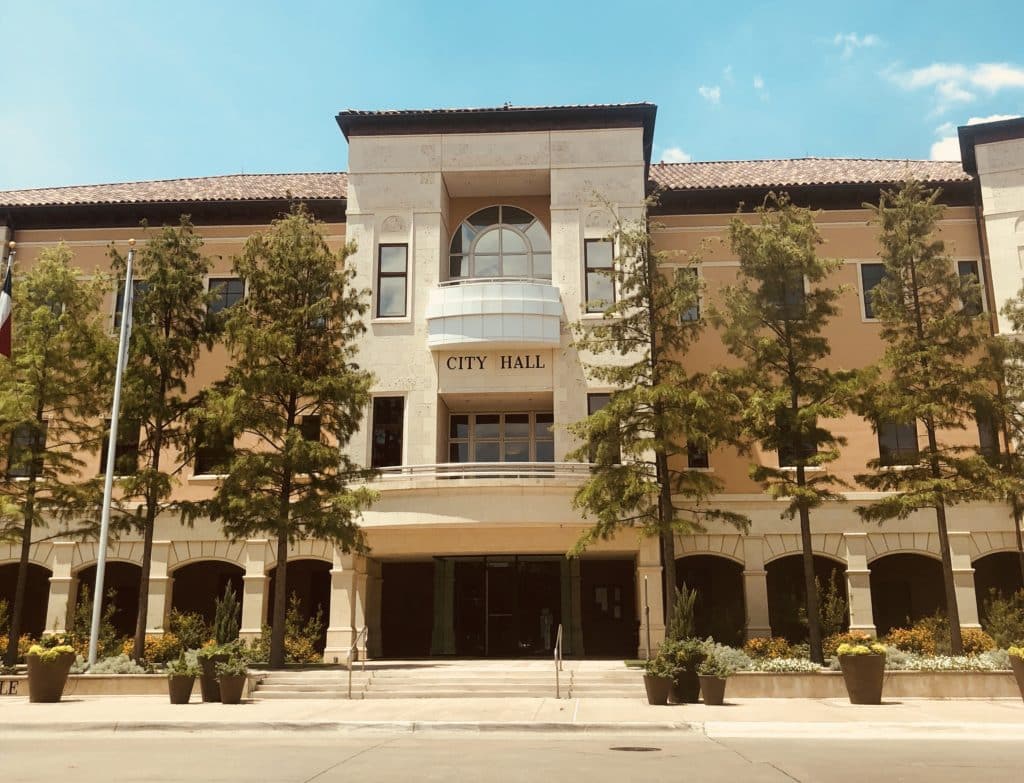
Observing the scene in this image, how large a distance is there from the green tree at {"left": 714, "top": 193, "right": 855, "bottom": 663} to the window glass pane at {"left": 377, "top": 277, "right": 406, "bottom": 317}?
10034 mm

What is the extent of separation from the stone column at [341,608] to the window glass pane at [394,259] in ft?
27.7

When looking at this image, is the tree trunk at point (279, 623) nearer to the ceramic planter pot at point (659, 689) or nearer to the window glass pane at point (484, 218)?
the ceramic planter pot at point (659, 689)

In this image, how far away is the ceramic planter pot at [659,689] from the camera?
1633 centimetres

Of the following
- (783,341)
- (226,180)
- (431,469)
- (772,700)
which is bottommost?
(772,700)

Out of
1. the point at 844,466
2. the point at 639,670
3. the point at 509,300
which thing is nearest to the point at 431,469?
the point at 509,300

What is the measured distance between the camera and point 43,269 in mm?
23234

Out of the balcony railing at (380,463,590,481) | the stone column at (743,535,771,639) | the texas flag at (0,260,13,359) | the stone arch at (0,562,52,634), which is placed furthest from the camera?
the stone arch at (0,562,52,634)

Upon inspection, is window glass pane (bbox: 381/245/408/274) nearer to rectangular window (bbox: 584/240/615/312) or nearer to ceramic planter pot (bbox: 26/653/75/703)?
rectangular window (bbox: 584/240/615/312)

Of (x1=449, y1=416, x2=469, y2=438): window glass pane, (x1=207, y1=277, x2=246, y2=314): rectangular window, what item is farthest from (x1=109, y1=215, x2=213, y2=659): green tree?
(x1=449, y1=416, x2=469, y2=438): window glass pane

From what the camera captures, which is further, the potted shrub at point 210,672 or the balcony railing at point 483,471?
the balcony railing at point 483,471

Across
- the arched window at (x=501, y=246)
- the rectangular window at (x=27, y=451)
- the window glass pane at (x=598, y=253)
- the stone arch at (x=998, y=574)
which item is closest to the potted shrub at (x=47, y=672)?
the rectangular window at (x=27, y=451)

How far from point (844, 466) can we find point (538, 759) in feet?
62.6

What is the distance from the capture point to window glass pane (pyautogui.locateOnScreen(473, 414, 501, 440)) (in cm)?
2820

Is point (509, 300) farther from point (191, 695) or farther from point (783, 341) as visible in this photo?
point (191, 695)
